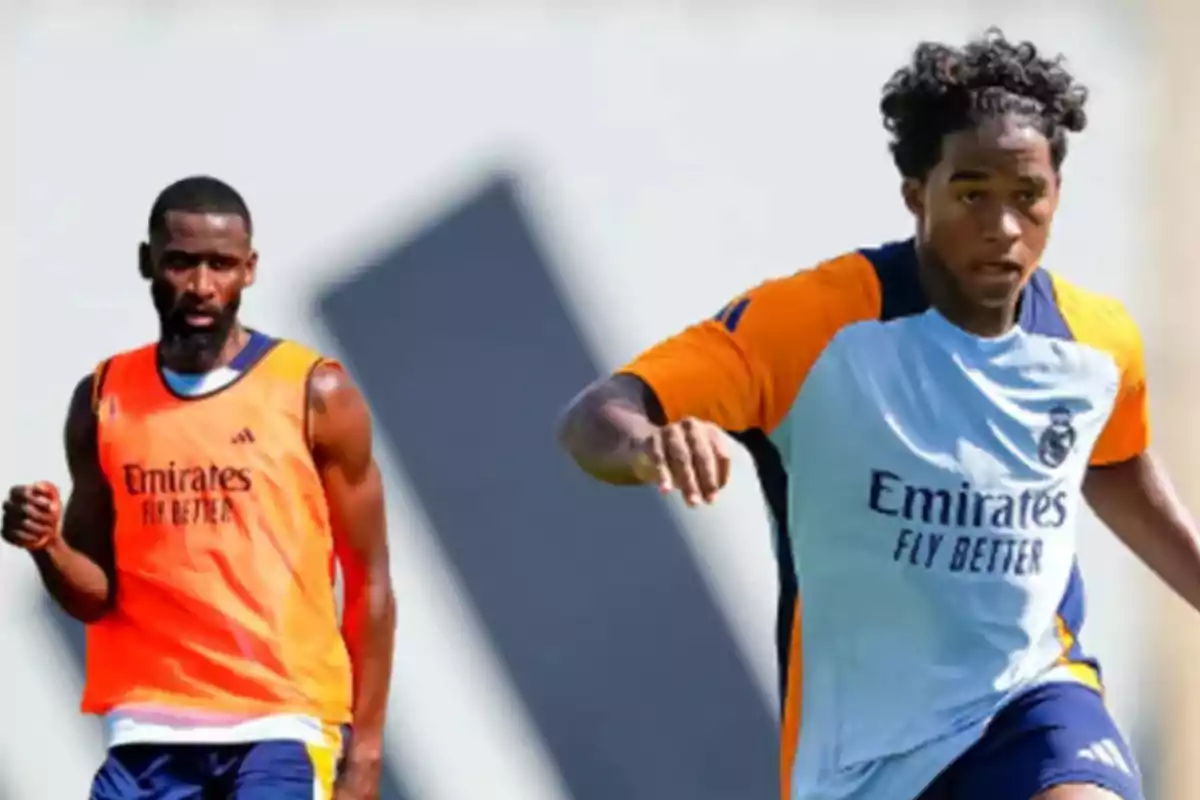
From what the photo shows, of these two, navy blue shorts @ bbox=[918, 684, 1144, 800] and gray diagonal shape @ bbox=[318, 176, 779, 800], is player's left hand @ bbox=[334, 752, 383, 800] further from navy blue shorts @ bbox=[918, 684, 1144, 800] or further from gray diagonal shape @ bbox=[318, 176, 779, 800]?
navy blue shorts @ bbox=[918, 684, 1144, 800]

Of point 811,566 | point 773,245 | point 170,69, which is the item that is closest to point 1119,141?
point 773,245

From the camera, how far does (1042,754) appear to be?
269 cm

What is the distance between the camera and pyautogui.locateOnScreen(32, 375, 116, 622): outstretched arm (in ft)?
12.0

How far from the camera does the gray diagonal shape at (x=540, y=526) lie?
15.9 ft

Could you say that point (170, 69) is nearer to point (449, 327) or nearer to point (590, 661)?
point (449, 327)

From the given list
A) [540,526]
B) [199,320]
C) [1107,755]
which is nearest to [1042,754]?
[1107,755]

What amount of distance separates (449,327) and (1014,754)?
2.42 meters

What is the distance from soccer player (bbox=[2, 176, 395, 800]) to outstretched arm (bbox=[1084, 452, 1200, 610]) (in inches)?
55.0

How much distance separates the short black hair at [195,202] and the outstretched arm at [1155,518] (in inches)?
67.4

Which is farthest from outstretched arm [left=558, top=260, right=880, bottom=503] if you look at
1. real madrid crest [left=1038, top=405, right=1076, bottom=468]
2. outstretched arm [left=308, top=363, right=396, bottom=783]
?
outstretched arm [left=308, top=363, right=396, bottom=783]

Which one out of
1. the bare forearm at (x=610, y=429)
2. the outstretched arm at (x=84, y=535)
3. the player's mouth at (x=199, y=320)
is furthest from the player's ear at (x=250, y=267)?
the bare forearm at (x=610, y=429)

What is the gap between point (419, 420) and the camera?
192 inches

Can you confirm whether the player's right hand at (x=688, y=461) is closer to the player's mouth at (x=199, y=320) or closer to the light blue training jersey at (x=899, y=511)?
the light blue training jersey at (x=899, y=511)

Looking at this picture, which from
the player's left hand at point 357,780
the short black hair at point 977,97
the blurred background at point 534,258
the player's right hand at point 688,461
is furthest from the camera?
the blurred background at point 534,258
